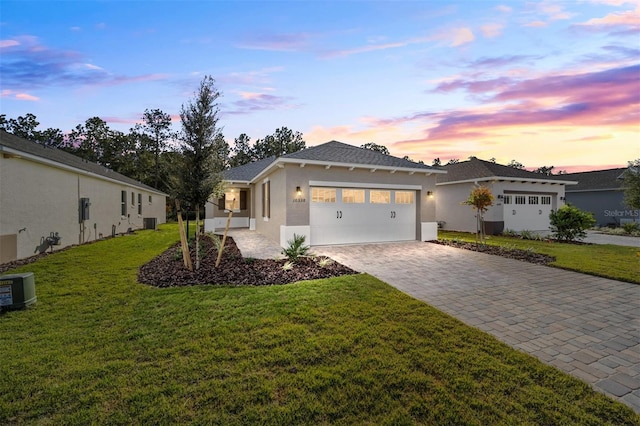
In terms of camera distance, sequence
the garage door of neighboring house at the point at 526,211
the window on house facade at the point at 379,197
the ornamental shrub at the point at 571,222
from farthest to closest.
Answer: the garage door of neighboring house at the point at 526,211 < the ornamental shrub at the point at 571,222 < the window on house facade at the point at 379,197

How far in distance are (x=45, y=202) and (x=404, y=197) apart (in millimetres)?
13673

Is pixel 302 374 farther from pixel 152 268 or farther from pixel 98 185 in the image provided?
pixel 98 185

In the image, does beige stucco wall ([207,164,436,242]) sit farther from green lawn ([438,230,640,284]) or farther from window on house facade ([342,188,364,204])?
green lawn ([438,230,640,284])

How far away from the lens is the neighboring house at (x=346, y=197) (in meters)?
10.5

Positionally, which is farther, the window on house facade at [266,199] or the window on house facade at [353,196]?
the window on house facade at [266,199]

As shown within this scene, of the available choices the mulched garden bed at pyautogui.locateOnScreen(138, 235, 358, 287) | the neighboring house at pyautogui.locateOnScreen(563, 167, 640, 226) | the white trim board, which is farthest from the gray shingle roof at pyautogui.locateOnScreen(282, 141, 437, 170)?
the neighboring house at pyautogui.locateOnScreen(563, 167, 640, 226)

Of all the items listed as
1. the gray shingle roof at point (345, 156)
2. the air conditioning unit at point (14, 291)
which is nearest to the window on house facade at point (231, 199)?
the gray shingle roof at point (345, 156)

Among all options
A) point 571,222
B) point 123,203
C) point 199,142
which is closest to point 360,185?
point 199,142

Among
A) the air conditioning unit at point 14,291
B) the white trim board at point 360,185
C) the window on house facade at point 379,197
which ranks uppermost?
the white trim board at point 360,185

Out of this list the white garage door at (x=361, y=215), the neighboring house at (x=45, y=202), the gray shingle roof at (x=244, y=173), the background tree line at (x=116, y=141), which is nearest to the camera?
the neighboring house at (x=45, y=202)

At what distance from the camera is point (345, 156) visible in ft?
37.8

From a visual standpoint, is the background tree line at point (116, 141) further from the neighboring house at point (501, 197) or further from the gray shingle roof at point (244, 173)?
the neighboring house at point (501, 197)

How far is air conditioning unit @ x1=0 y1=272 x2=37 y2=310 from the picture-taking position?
14.5ft

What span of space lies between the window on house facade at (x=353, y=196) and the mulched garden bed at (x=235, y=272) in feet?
12.6
